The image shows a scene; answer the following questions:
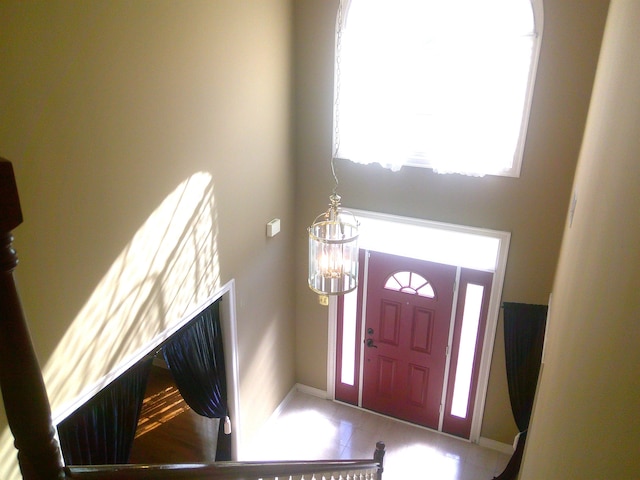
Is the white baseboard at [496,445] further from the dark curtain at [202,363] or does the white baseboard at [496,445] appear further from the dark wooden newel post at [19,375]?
the dark wooden newel post at [19,375]

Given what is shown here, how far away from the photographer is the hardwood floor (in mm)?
5371

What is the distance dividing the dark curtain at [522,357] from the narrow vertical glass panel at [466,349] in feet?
1.15

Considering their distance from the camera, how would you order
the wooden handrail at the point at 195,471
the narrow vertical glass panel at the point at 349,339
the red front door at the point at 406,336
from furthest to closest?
the narrow vertical glass panel at the point at 349,339
the red front door at the point at 406,336
the wooden handrail at the point at 195,471

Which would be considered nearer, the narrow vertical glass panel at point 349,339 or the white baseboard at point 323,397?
the white baseboard at point 323,397

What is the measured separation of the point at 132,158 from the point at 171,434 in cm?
372

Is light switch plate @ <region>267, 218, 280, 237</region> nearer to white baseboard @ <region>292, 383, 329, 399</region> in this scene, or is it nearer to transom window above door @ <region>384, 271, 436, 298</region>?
transom window above door @ <region>384, 271, 436, 298</region>

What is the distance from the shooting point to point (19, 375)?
1071 mm

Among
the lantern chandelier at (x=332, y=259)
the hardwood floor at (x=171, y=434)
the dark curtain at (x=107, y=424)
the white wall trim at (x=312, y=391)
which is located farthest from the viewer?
the white wall trim at (x=312, y=391)

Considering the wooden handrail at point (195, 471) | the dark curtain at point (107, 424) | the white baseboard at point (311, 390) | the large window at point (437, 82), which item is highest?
the large window at point (437, 82)

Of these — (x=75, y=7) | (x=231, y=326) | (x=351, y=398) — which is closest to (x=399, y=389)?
(x=351, y=398)

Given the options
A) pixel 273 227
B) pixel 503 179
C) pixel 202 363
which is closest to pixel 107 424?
pixel 202 363

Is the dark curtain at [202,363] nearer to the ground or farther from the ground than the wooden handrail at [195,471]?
nearer to the ground

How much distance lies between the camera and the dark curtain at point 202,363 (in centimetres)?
400

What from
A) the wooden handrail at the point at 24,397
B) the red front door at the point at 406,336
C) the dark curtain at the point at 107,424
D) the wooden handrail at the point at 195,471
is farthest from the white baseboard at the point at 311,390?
the wooden handrail at the point at 24,397
